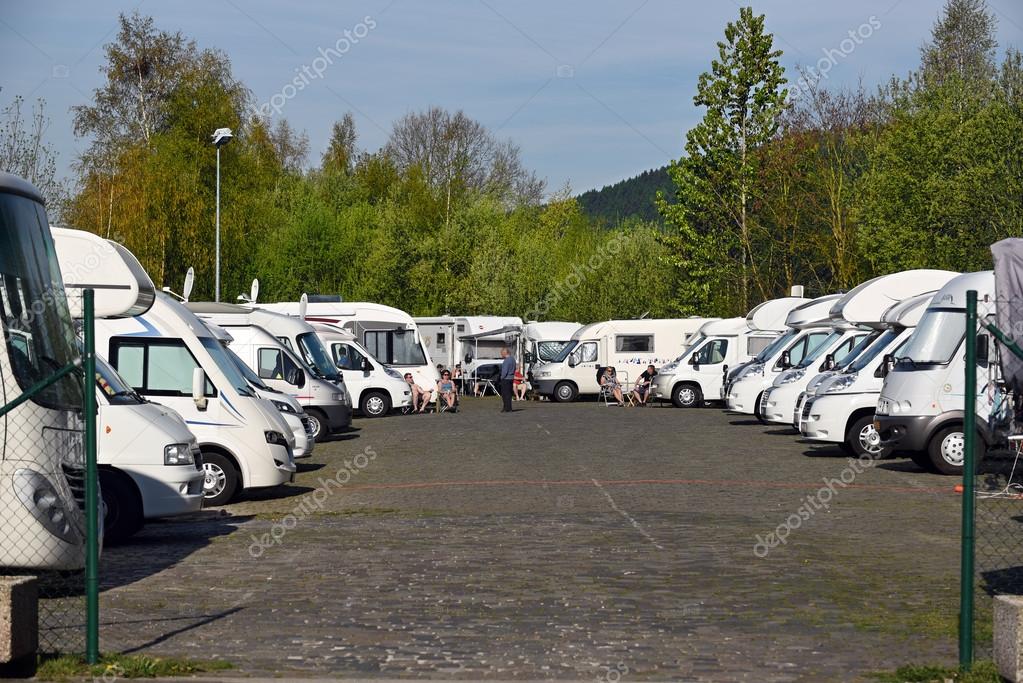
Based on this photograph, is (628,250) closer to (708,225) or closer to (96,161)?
(708,225)

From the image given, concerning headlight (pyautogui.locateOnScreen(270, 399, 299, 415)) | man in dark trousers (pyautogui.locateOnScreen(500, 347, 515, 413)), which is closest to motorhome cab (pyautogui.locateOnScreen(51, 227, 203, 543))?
headlight (pyautogui.locateOnScreen(270, 399, 299, 415))

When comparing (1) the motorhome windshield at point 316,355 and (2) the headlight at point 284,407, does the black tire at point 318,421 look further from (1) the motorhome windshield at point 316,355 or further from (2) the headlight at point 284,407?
(2) the headlight at point 284,407

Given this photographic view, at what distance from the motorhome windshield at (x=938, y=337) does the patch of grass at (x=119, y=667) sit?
14.2 m

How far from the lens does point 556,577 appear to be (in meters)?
10.3

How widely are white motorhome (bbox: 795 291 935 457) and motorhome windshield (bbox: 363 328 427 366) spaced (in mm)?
20532

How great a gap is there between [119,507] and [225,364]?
4283 millimetres

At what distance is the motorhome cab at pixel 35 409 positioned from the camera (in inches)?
345

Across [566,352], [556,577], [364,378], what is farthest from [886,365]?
[566,352]

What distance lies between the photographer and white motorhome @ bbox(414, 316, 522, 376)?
5500 centimetres

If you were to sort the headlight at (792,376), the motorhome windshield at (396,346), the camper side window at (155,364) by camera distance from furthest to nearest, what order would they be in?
the motorhome windshield at (396,346)
the headlight at (792,376)
the camper side window at (155,364)

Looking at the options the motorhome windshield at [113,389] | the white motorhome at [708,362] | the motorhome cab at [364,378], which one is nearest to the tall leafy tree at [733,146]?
the white motorhome at [708,362]

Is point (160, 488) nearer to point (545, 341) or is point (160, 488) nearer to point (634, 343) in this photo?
point (634, 343)

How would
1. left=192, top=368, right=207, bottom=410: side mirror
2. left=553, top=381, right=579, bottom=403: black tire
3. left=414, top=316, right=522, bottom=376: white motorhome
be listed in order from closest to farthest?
1. left=192, top=368, right=207, bottom=410: side mirror
2. left=553, top=381, right=579, bottom=403: black tire
3. left=414, top=316, right=522, bottom=376: white motorhome

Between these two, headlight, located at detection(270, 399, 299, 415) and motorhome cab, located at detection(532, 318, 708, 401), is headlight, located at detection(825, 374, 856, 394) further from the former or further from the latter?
motorhome cab, located at detection(532, 318, 708, 401)
